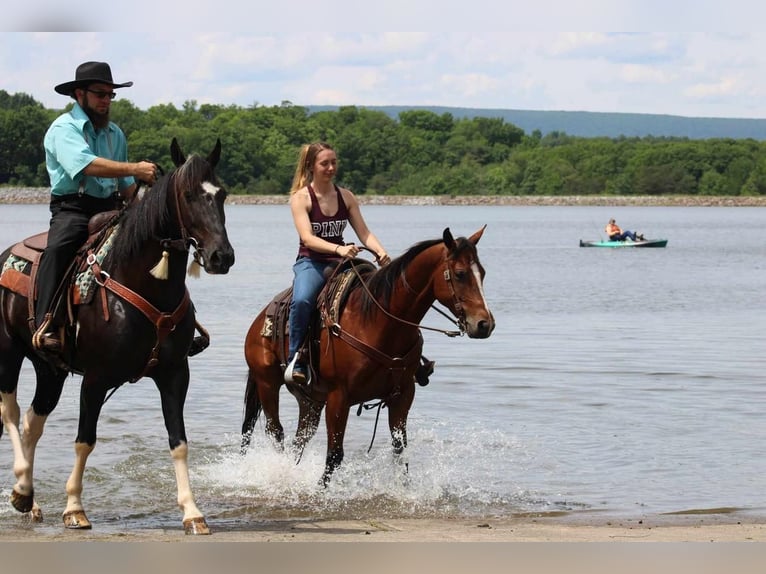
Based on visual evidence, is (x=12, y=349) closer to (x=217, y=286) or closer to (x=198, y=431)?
(x=198, y=431)

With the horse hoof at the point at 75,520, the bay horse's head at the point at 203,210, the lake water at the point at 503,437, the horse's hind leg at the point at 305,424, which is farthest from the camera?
the horse's hind leg at the point at 305,424

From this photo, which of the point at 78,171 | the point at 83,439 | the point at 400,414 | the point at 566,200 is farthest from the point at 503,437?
the point at 566,200

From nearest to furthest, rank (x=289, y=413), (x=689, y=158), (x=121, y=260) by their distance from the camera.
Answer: (x=121, y=260) < (x=289, y=413) < (x=689, y=158)

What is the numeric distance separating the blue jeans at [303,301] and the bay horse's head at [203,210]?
2.17 meters

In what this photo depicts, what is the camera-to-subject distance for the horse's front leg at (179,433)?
922 cm

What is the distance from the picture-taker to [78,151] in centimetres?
924

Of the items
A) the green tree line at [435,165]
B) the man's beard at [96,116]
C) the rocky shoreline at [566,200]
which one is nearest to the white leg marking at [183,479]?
the man's beard at [96,116]

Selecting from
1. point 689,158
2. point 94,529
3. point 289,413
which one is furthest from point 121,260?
point 689,158

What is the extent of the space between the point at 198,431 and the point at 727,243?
229ft

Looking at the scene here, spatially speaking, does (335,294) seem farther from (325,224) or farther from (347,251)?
(325,224)

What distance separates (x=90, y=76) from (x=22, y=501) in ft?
10.5

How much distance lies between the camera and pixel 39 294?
9422 millimetres

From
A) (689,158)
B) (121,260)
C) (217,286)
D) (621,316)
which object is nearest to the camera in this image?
(121,260)

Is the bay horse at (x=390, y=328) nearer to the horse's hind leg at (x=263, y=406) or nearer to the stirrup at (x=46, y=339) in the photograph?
the horse's hind leg at (x=263, y=406)
